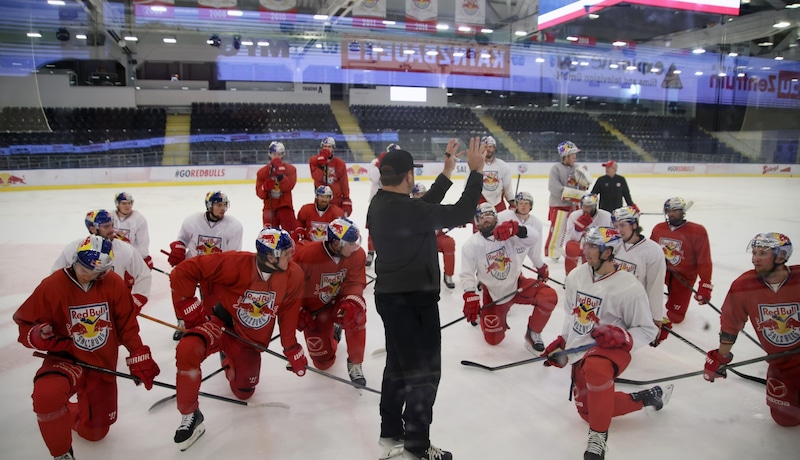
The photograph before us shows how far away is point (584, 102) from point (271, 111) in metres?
3.06

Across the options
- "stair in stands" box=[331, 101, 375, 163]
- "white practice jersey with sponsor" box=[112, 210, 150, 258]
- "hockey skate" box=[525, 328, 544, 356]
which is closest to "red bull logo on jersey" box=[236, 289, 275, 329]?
"hockey skate" box=[525, 328, 544, 356]

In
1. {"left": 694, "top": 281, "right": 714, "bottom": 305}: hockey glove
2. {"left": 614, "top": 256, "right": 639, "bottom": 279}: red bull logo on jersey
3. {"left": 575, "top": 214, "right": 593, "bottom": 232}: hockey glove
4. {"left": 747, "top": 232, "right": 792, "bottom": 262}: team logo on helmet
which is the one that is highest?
{"left": 747, "top": 232, "right": 792, "bottom": 262}: team logo on helmet

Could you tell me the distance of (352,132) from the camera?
722 cm

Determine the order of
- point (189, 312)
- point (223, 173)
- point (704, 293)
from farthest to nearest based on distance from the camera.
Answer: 1. point (223, 173)
2. point (704, 293)
3. point (189, 312)

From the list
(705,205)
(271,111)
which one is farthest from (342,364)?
(705,205)

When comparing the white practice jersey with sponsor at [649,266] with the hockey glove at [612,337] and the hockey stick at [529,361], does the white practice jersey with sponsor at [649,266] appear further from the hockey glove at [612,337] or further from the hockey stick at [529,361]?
the hockey glove at [612,337]

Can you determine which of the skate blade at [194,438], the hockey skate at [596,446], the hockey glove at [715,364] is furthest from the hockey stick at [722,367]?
the skate blade at [194,438]

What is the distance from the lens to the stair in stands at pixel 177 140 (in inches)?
214

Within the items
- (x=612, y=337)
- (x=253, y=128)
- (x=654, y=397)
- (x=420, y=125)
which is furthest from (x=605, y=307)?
(x=253, y=128)

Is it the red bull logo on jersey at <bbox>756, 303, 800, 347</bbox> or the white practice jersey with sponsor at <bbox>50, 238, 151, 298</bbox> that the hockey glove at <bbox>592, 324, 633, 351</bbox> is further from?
the white practice jersey with sponsor at <bbox>50, 238, 151, 298</bbox>

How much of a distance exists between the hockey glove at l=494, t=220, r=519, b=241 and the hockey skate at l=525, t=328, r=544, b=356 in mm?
631

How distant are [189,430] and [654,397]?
213cm

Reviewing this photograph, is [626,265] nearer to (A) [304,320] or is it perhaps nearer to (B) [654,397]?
(B) [654,397]

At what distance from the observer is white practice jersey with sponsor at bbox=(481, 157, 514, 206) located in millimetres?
5656
